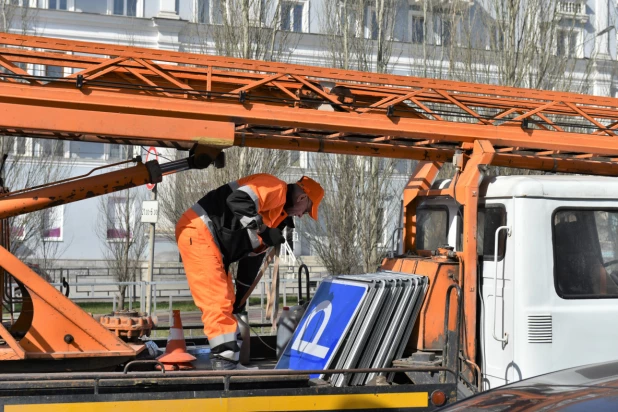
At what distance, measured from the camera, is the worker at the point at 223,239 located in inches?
202

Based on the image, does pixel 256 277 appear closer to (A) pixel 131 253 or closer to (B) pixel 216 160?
(B) pixel 216 160

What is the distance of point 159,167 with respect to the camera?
17.7 feet

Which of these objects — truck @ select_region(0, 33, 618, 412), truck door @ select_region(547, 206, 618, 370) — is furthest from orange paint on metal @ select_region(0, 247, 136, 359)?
truck door @ select_region(547, 206, 618, 370)

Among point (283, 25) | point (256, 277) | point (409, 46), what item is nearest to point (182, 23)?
point (283, 25)

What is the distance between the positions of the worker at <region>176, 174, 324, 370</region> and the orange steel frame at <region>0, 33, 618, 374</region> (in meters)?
0.40

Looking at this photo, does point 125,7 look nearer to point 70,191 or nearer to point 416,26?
point 416,26

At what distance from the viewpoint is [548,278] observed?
507 cm

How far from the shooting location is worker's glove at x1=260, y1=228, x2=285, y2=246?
542 centimetres

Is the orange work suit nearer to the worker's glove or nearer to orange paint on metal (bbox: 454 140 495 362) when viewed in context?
the worker's glove

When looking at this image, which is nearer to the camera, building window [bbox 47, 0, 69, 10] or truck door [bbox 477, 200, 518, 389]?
truck door [bbox 477, 200, 518, 389]

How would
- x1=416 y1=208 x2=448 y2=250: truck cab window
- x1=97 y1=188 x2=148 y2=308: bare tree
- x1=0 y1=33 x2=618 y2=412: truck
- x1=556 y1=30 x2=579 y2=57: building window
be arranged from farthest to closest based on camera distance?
x1=97 y1=188 x2=148 y2=308: bare tree < x1=556 y1=30 x2=579 y2=57: building window < x1=416 y1=208 x2=448 y2=250: truck cab window < x1=0 y1=33 x2=618 y2=412: truck

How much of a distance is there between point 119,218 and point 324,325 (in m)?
17.5

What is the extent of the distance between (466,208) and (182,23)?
1960 centimetres

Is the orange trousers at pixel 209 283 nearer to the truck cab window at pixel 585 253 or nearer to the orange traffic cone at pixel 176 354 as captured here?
the orange traffic cone at pixel 176 354
